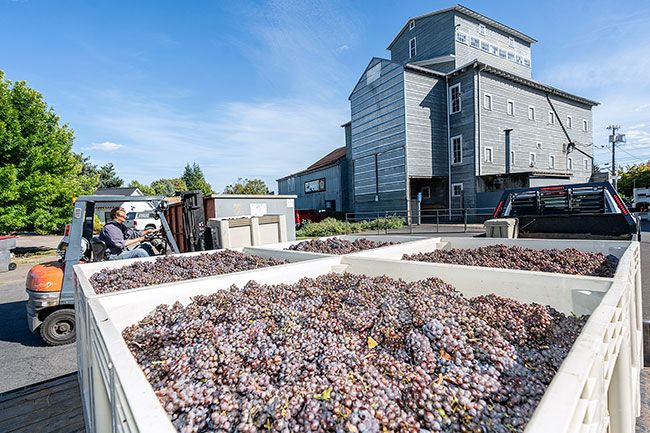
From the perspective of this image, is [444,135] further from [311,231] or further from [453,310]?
[453,310]

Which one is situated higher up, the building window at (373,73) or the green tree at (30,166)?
the building window at (373,73)

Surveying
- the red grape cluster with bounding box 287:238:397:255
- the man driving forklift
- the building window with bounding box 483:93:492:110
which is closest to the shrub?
the building window with bounding box 483:93:492:110

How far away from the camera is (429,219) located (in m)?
20.3

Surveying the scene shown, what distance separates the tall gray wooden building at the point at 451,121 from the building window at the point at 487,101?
11 centimetres

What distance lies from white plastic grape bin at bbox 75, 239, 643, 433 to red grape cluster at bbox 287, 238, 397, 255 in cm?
139

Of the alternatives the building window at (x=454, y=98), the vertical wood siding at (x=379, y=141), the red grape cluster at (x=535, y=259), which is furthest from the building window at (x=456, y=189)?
the red grape cluster at (x=535, y=259)

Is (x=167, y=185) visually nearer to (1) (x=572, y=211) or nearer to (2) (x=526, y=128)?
(2) (x=526, y=128)

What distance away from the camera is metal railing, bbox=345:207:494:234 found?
1645 cm

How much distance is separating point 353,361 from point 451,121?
20.4m

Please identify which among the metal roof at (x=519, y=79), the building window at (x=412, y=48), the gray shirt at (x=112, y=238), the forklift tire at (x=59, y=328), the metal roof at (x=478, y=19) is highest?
the metal roof at (x=478, y=19)

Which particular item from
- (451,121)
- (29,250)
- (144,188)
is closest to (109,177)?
(144,188)

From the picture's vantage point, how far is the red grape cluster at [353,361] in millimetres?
1106

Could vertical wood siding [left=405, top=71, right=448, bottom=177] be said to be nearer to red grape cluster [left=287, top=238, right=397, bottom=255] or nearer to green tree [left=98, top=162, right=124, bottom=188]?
red grape cluster [left=287, top=238, right=397, bottom=255]

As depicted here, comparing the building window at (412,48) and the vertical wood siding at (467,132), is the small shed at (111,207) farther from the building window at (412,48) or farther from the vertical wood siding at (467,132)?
the building window at (412,48)
